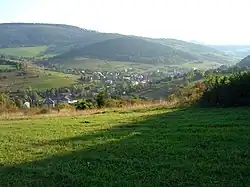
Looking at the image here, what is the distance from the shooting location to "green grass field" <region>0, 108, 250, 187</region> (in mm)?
9812

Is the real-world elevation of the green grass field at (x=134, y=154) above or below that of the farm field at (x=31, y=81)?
above

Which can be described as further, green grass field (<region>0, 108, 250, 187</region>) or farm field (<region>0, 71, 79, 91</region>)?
farm field (<region>0, 71, 79, 91</region>)

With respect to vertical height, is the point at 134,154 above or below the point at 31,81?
above

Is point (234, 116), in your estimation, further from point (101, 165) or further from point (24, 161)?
point (24, 161)

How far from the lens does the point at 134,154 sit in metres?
12.2

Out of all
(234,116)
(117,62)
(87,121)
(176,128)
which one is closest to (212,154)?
(176,128)

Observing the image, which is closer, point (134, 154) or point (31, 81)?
point (134, 154)

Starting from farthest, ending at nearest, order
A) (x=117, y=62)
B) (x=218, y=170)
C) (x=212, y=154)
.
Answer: (x=117, y=62)
(x=212, y=154)
(x=218, y=170)

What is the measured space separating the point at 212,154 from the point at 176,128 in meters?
4.80

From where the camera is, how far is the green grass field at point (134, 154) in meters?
9.81

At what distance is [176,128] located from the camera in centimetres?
1606

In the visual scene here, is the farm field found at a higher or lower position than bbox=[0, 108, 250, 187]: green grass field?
lower

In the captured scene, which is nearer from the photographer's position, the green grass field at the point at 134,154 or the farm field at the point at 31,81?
the green grass field at the point at 134,154

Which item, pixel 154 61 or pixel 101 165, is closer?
pixel 101 165
